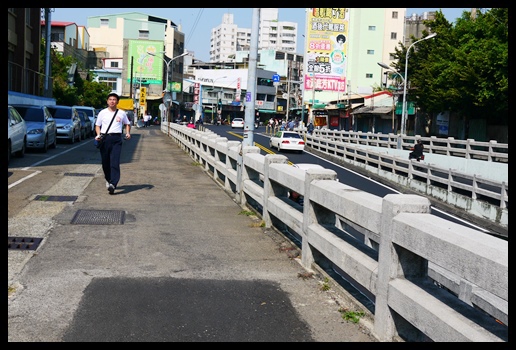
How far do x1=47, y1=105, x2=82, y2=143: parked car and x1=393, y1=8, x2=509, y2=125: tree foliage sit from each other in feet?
76.4

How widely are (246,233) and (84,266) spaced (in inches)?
105

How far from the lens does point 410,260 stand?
15.0 ft

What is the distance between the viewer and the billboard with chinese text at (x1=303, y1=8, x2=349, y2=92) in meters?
90.0

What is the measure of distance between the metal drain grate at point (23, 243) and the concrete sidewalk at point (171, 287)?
134 mm

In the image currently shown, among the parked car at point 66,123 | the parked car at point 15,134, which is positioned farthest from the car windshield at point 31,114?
the parked car at point 66,123

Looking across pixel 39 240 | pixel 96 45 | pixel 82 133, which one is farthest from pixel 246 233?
pixel 96 45

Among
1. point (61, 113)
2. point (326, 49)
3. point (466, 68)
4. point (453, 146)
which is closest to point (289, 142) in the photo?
point (453, 146)

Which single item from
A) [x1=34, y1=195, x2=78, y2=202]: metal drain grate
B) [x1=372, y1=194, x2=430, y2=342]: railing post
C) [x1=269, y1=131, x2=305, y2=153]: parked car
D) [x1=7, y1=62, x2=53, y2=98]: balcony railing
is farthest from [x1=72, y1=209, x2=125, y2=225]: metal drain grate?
[x1=269, y1=131, x2=305, y2=153]: parked car

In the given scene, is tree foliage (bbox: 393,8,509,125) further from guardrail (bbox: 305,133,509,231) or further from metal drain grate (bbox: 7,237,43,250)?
metal drain grate (bbox: 7,237,43,250)

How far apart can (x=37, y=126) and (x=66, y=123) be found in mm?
7331

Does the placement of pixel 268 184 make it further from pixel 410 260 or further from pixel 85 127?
pixel 85 127

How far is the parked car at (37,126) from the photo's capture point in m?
21.0

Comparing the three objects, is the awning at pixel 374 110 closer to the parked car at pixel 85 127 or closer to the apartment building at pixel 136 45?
the parked car at pixel 85 127
